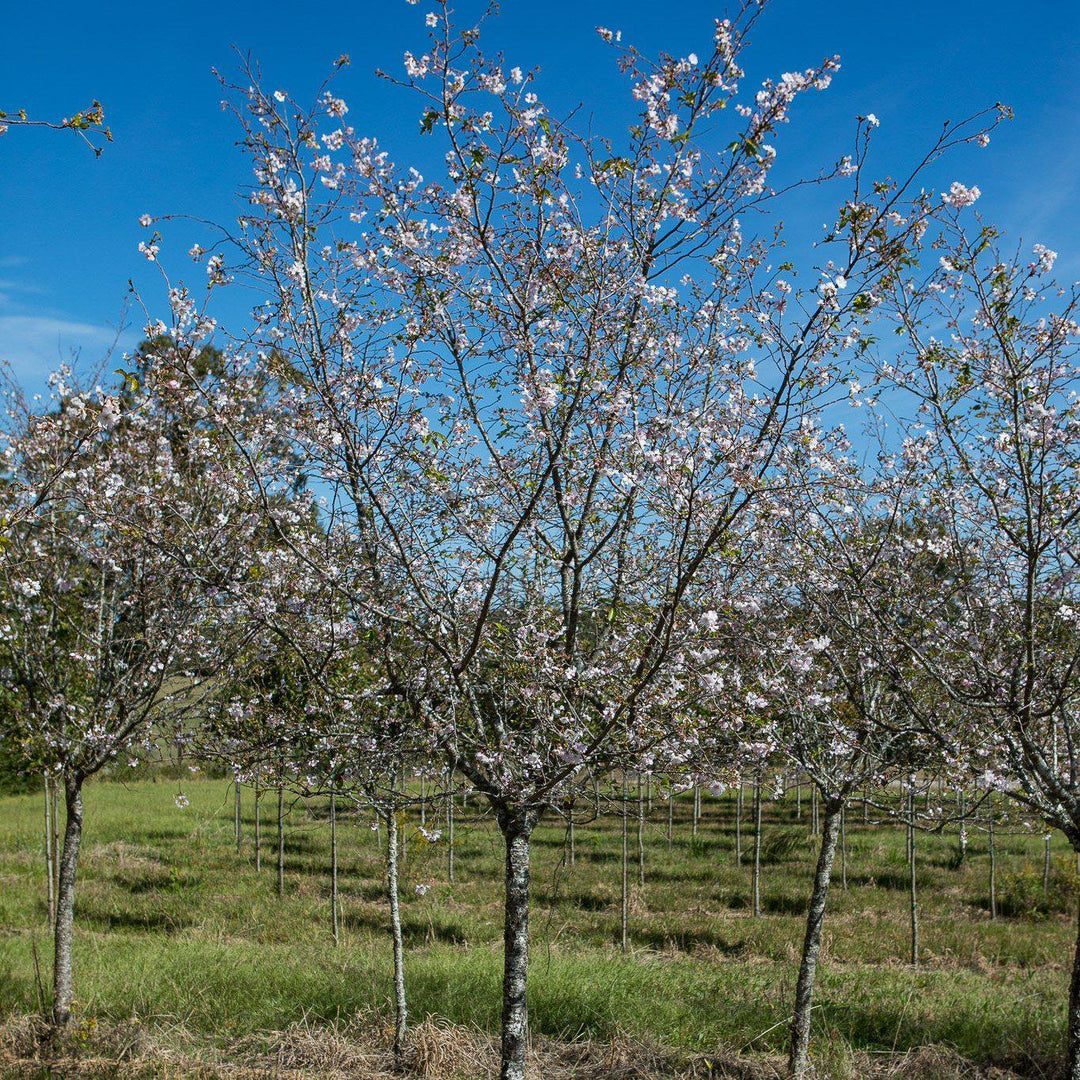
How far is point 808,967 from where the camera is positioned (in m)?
7.58

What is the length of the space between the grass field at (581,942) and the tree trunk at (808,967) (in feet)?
0.96

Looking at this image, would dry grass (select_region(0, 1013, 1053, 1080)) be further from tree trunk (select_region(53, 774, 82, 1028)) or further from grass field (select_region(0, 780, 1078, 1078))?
tree trunk (select_region(53, 774, 82, 1028))

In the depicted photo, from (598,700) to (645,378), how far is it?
201cm

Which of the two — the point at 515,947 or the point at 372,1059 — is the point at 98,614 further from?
the point at 515,947

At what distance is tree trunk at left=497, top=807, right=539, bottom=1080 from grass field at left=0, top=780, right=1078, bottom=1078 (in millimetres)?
292

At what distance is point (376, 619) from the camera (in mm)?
5387

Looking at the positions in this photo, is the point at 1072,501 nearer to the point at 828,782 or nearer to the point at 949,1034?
the point at 828,782

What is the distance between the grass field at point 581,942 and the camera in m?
8.19

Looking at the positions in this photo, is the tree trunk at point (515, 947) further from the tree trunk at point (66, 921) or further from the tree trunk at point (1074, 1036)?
the tree trunk at point (66, 921)

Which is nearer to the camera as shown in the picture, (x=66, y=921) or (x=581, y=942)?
(x=66, y=921)

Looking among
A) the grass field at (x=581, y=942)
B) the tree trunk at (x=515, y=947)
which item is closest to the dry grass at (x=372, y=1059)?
the grass field at (x=581, y=942)

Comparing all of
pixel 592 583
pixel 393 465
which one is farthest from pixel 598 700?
pixel 393 465

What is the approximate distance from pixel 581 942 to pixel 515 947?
7.71 meters

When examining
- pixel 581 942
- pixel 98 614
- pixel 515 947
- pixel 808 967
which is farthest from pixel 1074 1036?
pixel 98 614
